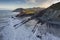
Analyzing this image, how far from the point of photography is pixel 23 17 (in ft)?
8.20

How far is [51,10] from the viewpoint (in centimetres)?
244

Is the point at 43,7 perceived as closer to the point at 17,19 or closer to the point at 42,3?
the point at 42,3

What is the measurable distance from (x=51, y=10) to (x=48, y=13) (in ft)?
0.23

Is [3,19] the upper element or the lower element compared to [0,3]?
lower

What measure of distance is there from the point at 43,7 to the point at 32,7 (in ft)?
0.55

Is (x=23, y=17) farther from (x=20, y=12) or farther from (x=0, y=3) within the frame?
(x=0, y=3)

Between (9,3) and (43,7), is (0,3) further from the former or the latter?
(43,7)

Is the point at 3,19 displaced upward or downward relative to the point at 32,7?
downward

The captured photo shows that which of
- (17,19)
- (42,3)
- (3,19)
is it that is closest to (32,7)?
(42,3)

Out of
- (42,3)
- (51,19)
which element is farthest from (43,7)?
(51,19)

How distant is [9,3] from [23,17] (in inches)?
11.4

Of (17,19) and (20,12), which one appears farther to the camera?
(17,19)

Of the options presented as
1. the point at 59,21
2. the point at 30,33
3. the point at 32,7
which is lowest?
the point at 30,33

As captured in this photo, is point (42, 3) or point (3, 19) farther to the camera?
point (3, 19)
